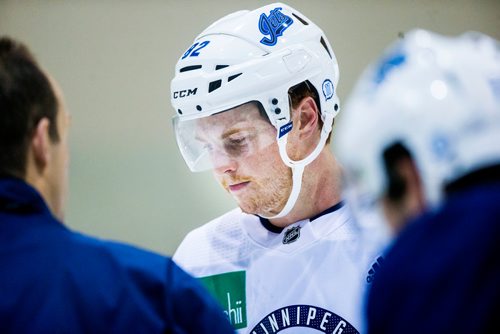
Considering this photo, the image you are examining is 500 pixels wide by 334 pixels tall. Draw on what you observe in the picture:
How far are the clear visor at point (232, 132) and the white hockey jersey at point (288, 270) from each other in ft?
0.89

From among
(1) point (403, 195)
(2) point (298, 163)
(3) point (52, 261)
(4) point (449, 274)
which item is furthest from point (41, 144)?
(2) point (298, 163)

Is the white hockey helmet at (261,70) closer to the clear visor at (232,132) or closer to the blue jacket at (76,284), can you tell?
the clear visor at (232,132)

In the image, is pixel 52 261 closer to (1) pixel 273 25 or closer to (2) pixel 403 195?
(2) pixel 403 195

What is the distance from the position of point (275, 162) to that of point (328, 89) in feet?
0.85

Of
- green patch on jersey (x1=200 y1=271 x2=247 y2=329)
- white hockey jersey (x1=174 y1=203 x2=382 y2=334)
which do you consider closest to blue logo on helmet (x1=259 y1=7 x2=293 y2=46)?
white hockey jersey (x1=174 y1=203 x2=382 y2=334)

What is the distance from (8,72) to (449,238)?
0.84 metres

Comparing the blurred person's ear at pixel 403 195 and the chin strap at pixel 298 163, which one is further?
the chin strap at pixel 298 163

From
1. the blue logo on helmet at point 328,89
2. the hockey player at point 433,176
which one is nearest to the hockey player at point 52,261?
the hockey player at point 433,176

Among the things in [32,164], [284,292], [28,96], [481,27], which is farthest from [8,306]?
[481,27]

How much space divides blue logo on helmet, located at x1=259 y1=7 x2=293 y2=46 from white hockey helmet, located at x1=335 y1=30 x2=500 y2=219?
1.03 m

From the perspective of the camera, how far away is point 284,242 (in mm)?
2271

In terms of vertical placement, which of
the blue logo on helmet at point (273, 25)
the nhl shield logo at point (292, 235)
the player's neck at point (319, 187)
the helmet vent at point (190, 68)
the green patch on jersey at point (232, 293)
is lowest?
the green patch on jersey at point (232, 293)

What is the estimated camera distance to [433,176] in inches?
39.6

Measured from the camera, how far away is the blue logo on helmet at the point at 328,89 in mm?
2209
